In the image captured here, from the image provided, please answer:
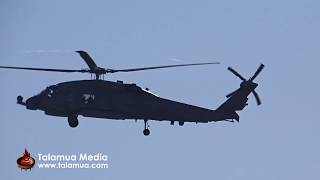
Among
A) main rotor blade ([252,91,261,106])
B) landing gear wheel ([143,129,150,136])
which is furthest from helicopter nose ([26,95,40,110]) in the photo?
main rotor blade ([252,91,261,106])

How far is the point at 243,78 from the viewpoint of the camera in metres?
74.2

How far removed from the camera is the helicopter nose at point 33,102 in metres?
68.3

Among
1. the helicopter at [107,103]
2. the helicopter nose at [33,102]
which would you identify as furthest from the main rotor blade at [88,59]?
the helicopter nose at [33,102]

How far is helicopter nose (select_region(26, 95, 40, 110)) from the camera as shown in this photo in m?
68.3

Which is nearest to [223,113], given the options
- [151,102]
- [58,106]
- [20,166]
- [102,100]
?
[151,102]

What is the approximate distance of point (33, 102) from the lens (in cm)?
6869

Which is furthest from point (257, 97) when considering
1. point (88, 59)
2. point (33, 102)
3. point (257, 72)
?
point (33, 102)

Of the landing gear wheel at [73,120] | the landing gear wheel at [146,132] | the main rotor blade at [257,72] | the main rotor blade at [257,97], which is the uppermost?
the main rotor blade at [257,72]

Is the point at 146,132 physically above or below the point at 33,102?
below

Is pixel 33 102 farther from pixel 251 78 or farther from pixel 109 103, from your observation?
pixel 251 78

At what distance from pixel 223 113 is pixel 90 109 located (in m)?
14.9

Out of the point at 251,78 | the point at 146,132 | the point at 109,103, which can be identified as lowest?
the point at 146,132

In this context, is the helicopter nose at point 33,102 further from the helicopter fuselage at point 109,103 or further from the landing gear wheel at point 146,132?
the landing gear wheel at point 146,132

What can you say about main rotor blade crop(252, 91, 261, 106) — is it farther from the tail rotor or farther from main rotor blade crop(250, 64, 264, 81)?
main rotor blade crop(250, 64, 264, 81)
